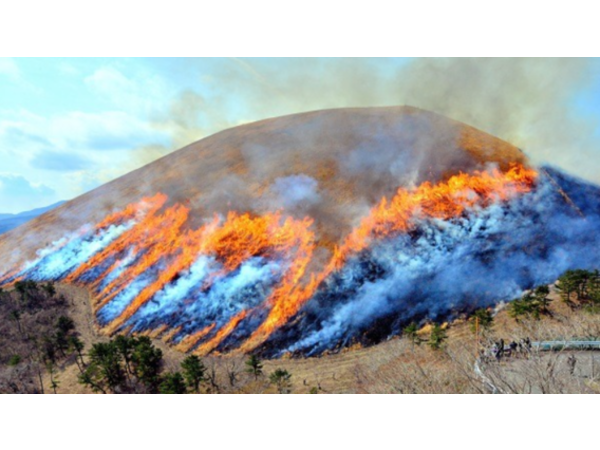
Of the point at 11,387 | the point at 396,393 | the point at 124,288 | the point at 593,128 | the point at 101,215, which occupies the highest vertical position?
the point at 101,215

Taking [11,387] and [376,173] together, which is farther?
[376,173]

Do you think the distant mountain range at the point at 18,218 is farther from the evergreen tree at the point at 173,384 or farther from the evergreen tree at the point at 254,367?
the evergreen tree at the point at 254,367

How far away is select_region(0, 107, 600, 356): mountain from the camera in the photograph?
516 centimetres

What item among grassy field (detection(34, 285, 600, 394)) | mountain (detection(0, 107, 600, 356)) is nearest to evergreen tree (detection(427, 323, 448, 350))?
grassy field (detection(34, 285, 600, 394))

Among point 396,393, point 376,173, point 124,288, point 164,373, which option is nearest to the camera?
point 396,393

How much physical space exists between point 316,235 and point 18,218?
558 cm

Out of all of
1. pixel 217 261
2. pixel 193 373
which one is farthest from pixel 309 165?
pixel 193 373

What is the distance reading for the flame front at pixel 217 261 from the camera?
5199 millimetres

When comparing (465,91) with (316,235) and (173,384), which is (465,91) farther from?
(173,384)

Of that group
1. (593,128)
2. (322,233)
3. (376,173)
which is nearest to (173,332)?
(322,233)

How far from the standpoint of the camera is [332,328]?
16.7 ft

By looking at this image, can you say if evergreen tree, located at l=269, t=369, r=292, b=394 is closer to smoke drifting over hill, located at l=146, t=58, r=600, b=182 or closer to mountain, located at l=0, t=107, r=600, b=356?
mountain, located at l=0, t=107, r=600, b=356

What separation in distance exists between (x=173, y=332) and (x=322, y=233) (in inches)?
116

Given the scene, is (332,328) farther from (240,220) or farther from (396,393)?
(240,220)
